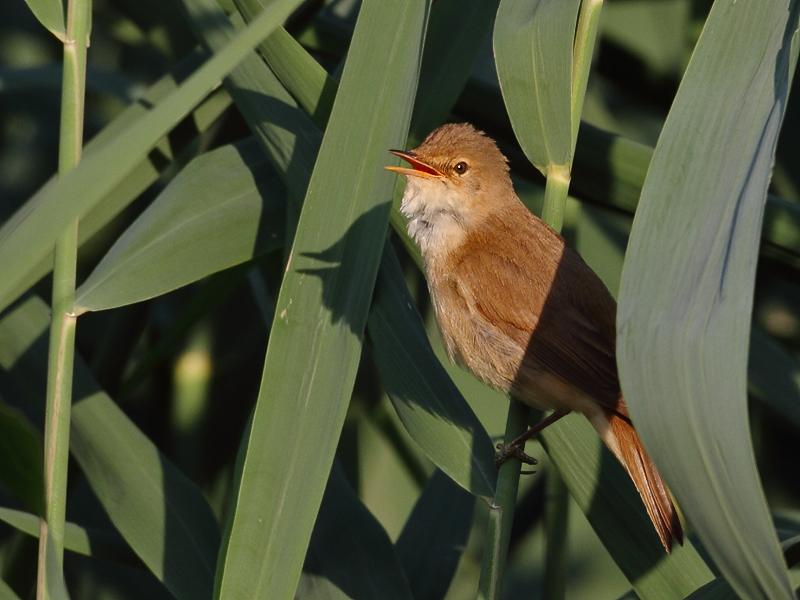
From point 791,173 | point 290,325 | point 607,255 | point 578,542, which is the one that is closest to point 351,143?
point 290,325

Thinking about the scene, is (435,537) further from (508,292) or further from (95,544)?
(95,544)

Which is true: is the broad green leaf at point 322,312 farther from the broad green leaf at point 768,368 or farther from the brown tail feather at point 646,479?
the broad green leaf at point 768,368

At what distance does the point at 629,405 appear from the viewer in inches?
40.6

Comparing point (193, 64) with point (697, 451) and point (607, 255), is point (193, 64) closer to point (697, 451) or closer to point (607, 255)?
point (607, 255)

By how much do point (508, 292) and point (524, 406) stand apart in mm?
243

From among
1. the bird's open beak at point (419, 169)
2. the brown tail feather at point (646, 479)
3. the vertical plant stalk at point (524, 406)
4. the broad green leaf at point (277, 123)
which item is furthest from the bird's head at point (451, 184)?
the brown tail feather at point (646, 479)

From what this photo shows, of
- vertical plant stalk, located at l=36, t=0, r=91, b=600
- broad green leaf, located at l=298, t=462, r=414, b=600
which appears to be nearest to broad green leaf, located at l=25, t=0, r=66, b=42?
vertical plant stalk, located at l=36, t=0, r=91, b=600

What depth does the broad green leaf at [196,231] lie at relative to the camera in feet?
5.57

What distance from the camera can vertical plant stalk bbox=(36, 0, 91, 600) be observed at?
62.1 inches

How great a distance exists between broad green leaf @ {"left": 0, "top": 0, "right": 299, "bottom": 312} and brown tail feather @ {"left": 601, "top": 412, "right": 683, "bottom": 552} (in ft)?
2.78

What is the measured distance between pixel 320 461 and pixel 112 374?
1314 millimetres

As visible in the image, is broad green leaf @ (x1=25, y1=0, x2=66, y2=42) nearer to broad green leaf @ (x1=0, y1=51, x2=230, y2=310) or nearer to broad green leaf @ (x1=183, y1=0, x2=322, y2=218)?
broad green leaf @ (x1=183, y1=0, x2=322, y2=218)

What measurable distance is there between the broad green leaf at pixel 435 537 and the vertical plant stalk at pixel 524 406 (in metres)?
0.49

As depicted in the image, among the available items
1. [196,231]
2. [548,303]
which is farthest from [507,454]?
[196,231]
